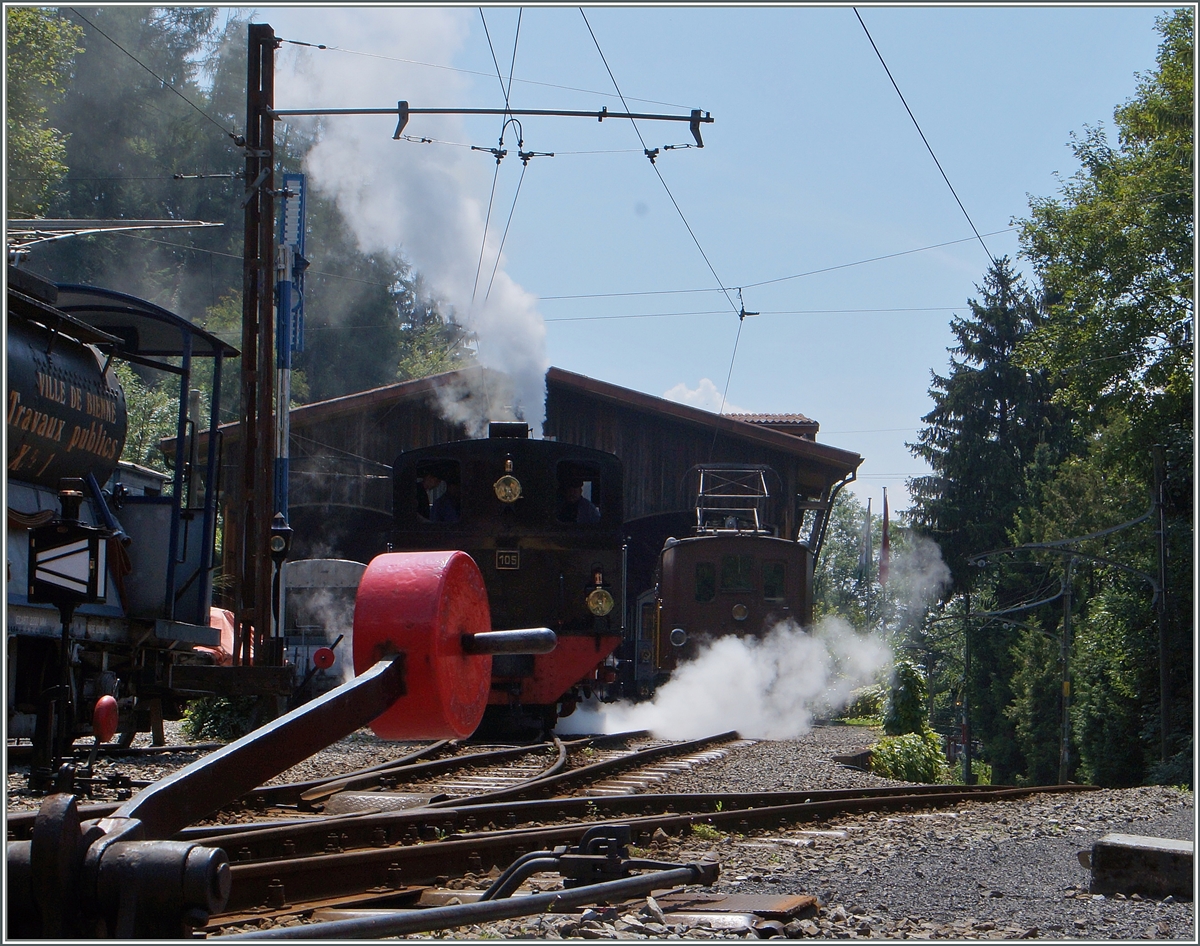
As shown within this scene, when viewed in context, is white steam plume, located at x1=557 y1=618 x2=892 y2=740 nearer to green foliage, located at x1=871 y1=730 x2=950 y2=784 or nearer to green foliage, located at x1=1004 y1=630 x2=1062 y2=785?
green foliage, located at x1=871 y1=730 x2=950 y2=784

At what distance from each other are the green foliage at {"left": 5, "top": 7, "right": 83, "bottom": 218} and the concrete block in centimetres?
2583

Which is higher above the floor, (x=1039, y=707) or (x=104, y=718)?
(x=104, y=718)

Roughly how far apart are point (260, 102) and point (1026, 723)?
3616cm

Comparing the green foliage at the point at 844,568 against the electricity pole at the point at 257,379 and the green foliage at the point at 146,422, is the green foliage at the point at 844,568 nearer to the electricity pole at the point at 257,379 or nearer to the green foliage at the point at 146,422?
the green foliage at the point at 146,422

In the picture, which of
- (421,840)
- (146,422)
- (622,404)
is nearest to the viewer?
(421,840)

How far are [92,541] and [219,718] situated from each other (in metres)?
8.28

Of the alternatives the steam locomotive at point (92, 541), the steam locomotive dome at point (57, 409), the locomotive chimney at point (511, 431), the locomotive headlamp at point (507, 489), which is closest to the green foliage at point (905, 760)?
the locomotive headlamp at point (507, 489)

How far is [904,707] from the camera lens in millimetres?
17891

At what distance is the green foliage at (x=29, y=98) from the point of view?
2547 cm

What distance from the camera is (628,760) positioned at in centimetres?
1070

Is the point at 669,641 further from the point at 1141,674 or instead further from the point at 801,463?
the point at 1141,674

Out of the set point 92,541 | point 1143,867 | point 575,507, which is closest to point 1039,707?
point 575,507

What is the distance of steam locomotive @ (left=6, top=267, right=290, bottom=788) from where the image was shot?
21.6ft

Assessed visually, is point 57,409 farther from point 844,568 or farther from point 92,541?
point 844,568
